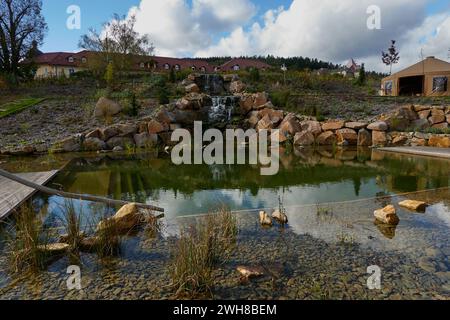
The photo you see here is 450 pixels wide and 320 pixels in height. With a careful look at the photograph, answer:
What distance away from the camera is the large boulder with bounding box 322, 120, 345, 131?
1242 centimetres

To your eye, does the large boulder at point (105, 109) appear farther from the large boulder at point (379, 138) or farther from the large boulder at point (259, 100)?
the large boulder at point (379, 138)

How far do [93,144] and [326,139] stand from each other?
921 centimetres

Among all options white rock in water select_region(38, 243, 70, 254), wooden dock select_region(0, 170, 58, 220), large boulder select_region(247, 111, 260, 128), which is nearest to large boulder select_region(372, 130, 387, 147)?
large boulder select_region(247, 111, 260, 128)

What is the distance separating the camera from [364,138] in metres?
12.0

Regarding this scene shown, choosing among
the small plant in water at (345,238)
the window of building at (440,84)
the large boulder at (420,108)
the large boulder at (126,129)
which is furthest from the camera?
the window of building at (440,84)

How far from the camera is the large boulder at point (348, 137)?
39.9 feet

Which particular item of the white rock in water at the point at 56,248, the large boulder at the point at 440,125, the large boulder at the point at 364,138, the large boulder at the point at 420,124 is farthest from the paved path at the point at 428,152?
the white rock in water at the point at 56,248

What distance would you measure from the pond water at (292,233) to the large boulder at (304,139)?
4602 millimetres

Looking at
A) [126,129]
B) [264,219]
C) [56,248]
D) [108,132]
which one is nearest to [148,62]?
[126,129]

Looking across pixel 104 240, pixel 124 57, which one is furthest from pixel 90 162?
pixel 124 57

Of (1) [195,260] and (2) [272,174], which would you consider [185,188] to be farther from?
(1) [195,260]

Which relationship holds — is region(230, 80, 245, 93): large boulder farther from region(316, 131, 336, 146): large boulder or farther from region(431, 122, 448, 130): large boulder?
region(431, 122, 448, 130): large boulder

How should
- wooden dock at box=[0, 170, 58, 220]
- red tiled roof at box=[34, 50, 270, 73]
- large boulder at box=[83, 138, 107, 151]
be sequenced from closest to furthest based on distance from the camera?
wooden dock at box=[0, 170, 58, 220] < large boulder at box=[83, 138, 107, 151] < red tiled roof at box=[34, 50, 270, 73]

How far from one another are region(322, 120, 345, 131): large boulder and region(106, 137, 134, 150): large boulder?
26.1ft
